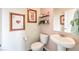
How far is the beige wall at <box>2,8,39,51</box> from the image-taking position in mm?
1002

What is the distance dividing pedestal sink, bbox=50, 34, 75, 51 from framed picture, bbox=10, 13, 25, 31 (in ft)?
1.14

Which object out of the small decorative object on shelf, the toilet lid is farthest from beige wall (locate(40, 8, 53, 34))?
the toilet lid

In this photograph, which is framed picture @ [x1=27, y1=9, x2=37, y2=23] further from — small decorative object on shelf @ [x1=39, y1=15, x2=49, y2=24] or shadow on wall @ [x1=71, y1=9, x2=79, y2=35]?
shadow on wall @ [x1=71, y1=9, x2=79, y2=35]

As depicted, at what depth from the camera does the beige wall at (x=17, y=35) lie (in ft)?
3.29

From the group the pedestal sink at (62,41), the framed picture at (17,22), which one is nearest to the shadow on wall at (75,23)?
the pedestal sink at (62,41)

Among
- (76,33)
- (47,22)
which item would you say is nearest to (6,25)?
(47,22)

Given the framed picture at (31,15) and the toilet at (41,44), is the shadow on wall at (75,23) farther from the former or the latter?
the framed picture at (31,15)

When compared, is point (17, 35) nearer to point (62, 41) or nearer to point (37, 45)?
point (37, 45)

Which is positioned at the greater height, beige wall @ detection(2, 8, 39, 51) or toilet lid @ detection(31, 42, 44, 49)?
beige wall @ detection(2, 8, 39, 51)

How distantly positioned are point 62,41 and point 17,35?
1.60ft

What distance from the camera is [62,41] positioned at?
102 centimetres

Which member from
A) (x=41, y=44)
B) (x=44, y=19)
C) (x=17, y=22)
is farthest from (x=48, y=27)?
(x=17, y=22)
